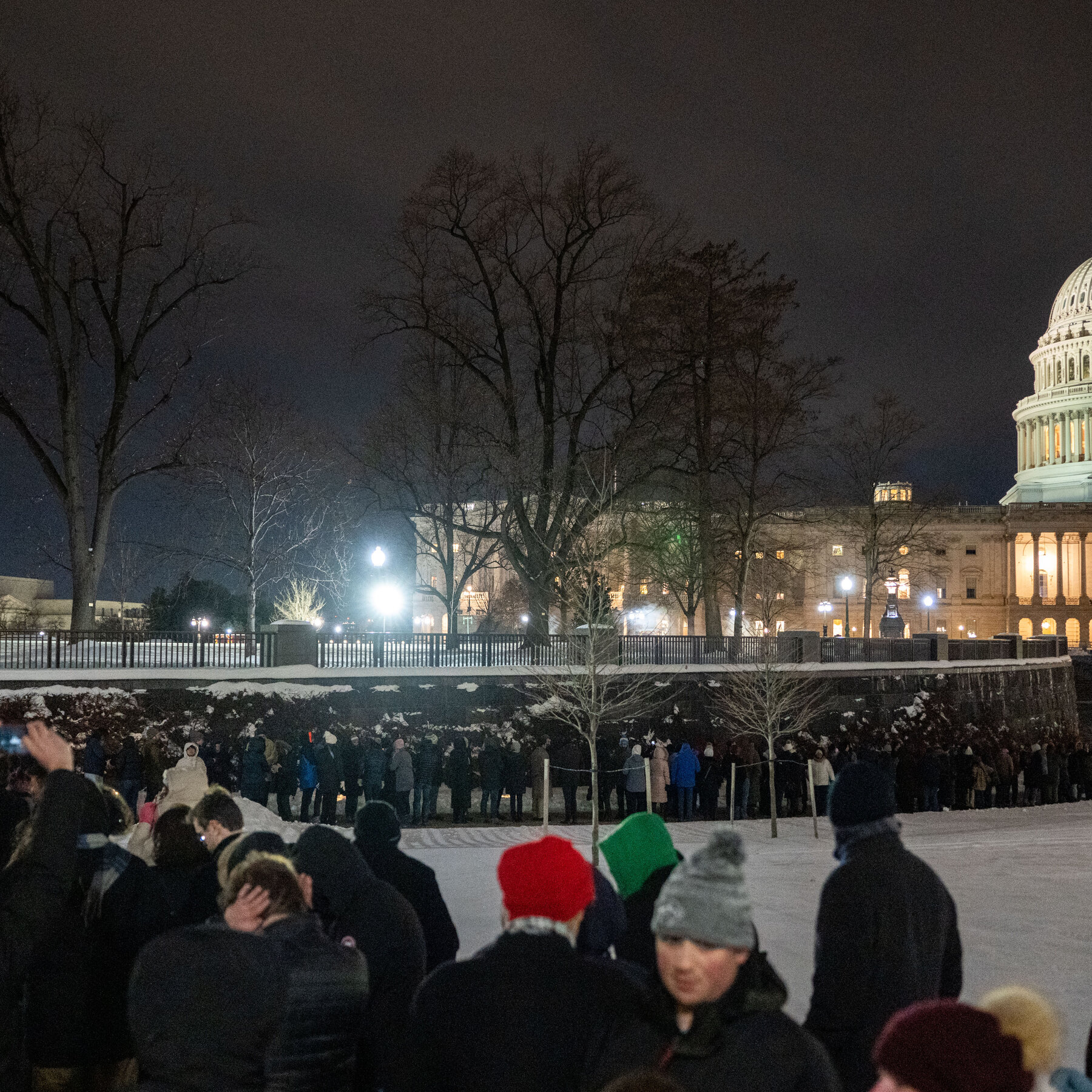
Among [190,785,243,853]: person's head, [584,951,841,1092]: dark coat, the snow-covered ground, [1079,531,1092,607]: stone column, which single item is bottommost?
the snow-covered ground

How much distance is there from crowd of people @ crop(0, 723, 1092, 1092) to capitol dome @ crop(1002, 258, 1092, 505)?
11290 centimetres

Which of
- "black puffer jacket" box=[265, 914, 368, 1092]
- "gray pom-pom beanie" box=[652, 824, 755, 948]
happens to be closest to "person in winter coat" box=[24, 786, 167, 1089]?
"black puffer jacket" box=[265, 914, 368, 1092]

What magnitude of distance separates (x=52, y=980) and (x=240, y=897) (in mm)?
1286

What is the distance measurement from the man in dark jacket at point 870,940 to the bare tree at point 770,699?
48.4ft

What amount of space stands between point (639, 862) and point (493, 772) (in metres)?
15.2

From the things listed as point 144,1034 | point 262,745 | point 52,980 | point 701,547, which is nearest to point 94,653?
point 262,745

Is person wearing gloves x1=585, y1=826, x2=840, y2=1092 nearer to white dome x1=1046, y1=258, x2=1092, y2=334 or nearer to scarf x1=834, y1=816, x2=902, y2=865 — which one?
scarf x1=834, y1=816, x2=902, y2=865

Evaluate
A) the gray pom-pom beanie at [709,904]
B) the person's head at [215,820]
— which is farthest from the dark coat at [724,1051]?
the person's head at [215,820]

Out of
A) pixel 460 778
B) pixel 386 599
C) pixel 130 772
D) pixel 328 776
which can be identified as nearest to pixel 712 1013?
pixel 328 776

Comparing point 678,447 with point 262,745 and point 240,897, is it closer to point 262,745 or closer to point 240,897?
point 262,745

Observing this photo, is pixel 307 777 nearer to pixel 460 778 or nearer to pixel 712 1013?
pixel 460 778

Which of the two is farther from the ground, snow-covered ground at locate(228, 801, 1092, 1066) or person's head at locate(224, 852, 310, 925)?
person's head at locate(224, 852, 310, 925)

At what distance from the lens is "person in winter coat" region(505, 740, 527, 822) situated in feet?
66.1

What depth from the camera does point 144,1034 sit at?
333cm
